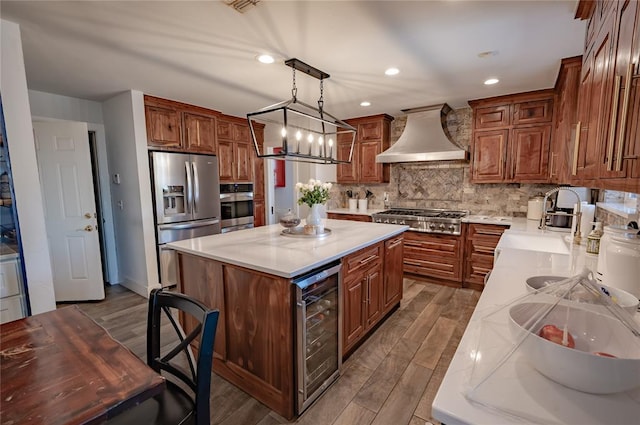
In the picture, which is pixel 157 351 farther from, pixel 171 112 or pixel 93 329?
pixel 171 112

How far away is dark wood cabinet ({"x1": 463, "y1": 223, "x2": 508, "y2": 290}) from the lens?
11.5 feet

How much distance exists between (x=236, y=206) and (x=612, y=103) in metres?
4.39

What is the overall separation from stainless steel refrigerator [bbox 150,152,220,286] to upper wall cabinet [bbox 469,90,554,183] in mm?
3640

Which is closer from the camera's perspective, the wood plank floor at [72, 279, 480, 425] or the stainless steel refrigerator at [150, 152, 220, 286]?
the wood plank floor at [72, 279, 480, 425]

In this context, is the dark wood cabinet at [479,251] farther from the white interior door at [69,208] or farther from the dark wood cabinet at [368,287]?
the white interior door at [69,208]

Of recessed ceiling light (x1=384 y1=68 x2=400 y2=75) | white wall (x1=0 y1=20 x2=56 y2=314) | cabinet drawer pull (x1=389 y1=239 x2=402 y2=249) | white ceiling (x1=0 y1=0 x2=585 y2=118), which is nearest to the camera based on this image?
white ceiling (x1=0 y1=0 x2=585 y2=118)

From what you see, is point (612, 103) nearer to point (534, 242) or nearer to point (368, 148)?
point (534, 242)

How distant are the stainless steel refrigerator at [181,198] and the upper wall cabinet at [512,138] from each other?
11.9ft

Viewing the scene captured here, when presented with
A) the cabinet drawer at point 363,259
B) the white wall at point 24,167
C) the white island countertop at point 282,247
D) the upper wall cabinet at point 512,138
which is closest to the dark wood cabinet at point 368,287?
the cabinet drawer at point 363,259

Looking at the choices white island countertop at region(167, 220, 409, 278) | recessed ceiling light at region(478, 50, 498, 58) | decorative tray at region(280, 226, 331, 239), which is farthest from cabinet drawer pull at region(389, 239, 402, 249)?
recessed ceiling light at region(478, 50, 498, 58)

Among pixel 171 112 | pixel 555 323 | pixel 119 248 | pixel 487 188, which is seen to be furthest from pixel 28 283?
pixel 487 188

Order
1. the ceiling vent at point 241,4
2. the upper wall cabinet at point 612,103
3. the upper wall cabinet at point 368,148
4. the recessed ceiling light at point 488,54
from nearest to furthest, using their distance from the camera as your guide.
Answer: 1. the upper wall cabinet at point 612,103
2. the ceiling vent at point 241,4
3. the recessed ceiling light at point 488,54
4. the upper wall cabinet at point 368,148

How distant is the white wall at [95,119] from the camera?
133 inches

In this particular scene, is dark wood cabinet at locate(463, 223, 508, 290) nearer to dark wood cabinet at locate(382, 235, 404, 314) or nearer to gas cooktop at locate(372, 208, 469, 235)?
gas cooktop at locate(372, 208, 469, 235)
